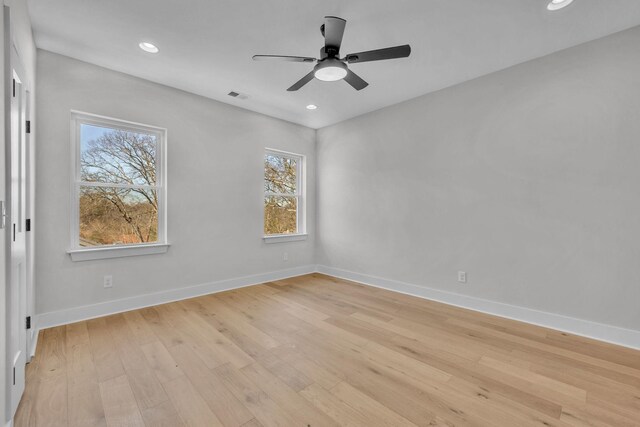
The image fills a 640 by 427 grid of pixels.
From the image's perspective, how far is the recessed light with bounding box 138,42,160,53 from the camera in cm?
258

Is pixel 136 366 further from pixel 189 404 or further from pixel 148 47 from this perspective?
pixel 148 47

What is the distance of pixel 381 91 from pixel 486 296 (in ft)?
8.95

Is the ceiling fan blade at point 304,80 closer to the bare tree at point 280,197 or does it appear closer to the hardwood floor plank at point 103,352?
the bare tree at point 280,197

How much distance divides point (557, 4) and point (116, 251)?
449 cm

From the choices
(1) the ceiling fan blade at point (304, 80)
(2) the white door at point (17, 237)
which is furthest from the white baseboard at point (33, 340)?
(1) the ceiling fan blade at point (304, 80)

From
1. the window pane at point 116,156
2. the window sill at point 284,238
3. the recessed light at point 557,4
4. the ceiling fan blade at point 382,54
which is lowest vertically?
the window sill at point 284,238

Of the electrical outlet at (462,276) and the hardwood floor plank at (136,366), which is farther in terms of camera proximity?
the electrical outlet at (462,276)

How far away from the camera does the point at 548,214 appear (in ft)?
9.14

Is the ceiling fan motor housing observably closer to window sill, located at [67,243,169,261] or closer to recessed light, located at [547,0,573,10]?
recessed light, located at [547,0,573,10]

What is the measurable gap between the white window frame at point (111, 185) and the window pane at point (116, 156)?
47 millimetres

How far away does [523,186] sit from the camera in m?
2.93

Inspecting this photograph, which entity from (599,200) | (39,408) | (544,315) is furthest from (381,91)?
(39,408)

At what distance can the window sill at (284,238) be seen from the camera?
4473 millimetres

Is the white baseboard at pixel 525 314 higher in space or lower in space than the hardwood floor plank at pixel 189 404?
higher
